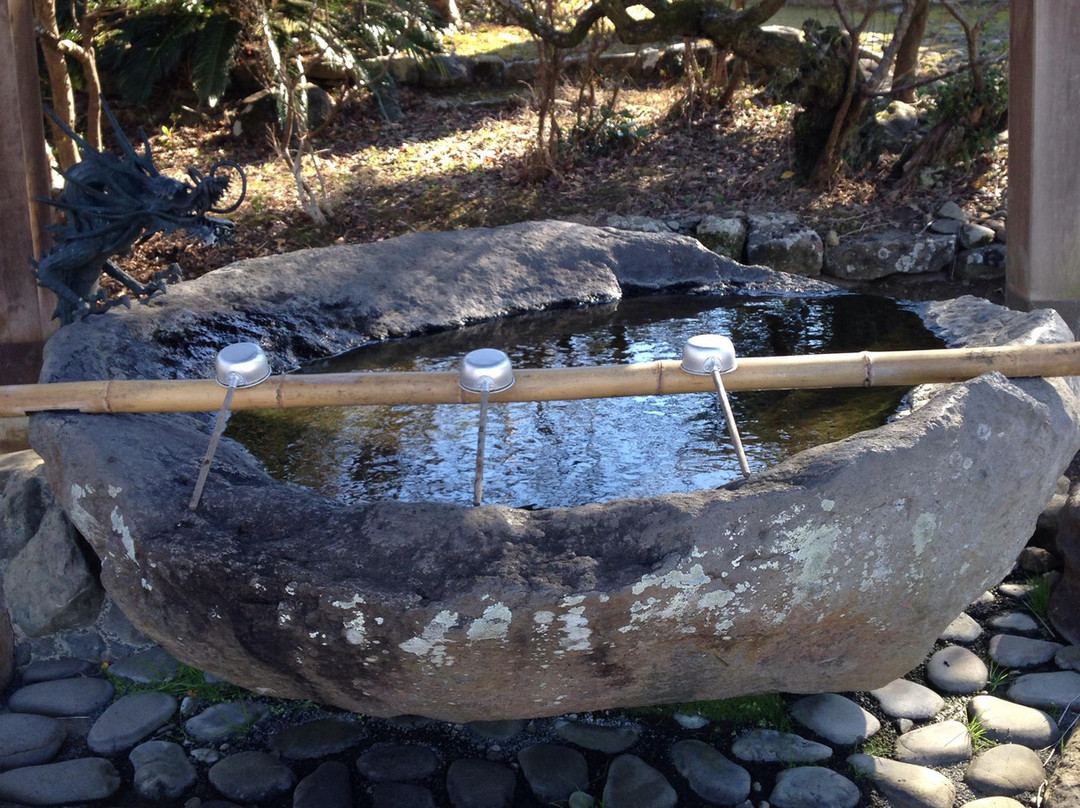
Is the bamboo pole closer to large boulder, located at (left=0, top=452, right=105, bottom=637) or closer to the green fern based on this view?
large boulder, located at (left=0, top=452, right=105, bottom=637)

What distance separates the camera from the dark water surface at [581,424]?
283 cm

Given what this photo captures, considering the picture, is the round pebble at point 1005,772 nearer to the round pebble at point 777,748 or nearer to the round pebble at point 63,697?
the round pebble at point 777,748

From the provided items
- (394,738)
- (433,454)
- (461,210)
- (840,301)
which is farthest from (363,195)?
(394,738)

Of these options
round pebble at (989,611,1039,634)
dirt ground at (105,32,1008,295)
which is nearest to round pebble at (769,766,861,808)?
round pebble at (989,611,1039,634)

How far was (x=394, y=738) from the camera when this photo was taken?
8.71 ft

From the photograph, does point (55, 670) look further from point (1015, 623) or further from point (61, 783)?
point (1015, 623)

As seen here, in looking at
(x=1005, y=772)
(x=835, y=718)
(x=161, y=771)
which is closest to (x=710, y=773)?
(x=835, y=718)

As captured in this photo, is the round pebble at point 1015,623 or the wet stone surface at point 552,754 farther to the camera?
the round pebble at point 1015,623

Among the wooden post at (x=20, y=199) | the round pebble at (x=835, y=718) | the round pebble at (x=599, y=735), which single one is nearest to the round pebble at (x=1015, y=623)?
the round pebble at (x=835, y=718)

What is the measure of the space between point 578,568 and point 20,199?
3.21m

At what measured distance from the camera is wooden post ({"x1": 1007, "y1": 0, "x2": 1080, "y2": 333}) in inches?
167

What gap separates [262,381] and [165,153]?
7470 millimetres

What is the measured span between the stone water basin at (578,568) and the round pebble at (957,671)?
1.47ft

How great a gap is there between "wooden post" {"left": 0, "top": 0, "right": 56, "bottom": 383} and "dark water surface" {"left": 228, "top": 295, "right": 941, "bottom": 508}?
141 centimetres
